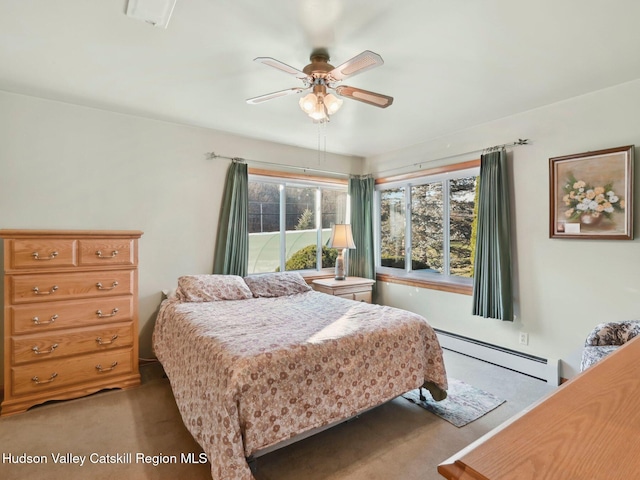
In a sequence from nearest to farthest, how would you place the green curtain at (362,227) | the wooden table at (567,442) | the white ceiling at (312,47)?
the wooden table at (567,442) < the white ceiling at (312,47) < the green curtain at (362,227)

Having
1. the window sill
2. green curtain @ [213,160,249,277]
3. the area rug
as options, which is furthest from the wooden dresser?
the window sill

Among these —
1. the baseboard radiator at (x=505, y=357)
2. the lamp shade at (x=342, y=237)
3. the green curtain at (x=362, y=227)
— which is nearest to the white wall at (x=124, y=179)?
the lamp shade at (x=342, y=237)

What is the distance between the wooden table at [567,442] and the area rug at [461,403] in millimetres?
1906

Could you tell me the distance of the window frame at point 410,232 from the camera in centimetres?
368

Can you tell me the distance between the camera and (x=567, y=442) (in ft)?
1.58

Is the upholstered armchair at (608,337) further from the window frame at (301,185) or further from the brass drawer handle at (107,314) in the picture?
the brass drawer handle at (107,314)

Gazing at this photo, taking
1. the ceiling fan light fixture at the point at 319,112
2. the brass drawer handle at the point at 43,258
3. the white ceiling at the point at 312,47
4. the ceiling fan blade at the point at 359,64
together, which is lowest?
the brass drawer handle at the point at 43,258

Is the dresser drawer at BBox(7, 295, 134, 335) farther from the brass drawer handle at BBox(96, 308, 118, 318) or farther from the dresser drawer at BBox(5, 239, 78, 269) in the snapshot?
the dresser drawer at BBox(5, 239, 78, 269)

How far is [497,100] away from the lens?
2787 millimetres

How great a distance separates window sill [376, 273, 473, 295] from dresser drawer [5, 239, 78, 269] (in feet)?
11.4

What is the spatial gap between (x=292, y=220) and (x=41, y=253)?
260 centimetres

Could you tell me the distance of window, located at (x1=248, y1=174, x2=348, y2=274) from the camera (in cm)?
404

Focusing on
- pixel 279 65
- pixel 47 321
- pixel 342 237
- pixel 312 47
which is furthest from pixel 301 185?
pixel 47 321

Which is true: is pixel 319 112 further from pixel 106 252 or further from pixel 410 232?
pixel 410 232
